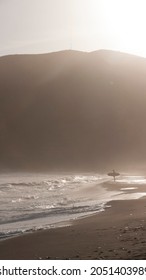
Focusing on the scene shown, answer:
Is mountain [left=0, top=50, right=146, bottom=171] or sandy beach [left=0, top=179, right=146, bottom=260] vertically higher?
mountain [left=0, top=50, right=146, bottom=171]

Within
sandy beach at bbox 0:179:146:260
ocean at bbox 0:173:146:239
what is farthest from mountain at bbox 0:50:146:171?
sandy beach at bbox 0:179:146:260

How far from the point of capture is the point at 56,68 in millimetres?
82875

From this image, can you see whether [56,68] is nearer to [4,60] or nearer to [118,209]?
[4,60]

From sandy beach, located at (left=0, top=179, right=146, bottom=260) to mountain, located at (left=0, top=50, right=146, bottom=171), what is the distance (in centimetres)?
3751

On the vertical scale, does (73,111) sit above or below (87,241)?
above

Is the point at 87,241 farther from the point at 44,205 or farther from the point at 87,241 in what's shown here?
the point at 44,205

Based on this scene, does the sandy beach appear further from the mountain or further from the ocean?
the mountain

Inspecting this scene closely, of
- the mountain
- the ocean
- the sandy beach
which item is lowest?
the sandy beach

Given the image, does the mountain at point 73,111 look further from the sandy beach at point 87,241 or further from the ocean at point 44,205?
the sandy beach at point 87,241

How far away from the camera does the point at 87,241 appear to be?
37.2 feet

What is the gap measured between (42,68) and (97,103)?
16.4 meters

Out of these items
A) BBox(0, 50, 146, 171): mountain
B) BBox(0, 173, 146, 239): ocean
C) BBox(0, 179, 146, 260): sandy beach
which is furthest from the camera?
BBox(0, 50, 146, 171): mountain

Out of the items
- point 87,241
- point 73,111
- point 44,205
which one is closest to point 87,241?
point 87,241

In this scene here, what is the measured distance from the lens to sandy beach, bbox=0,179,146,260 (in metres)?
9.86
